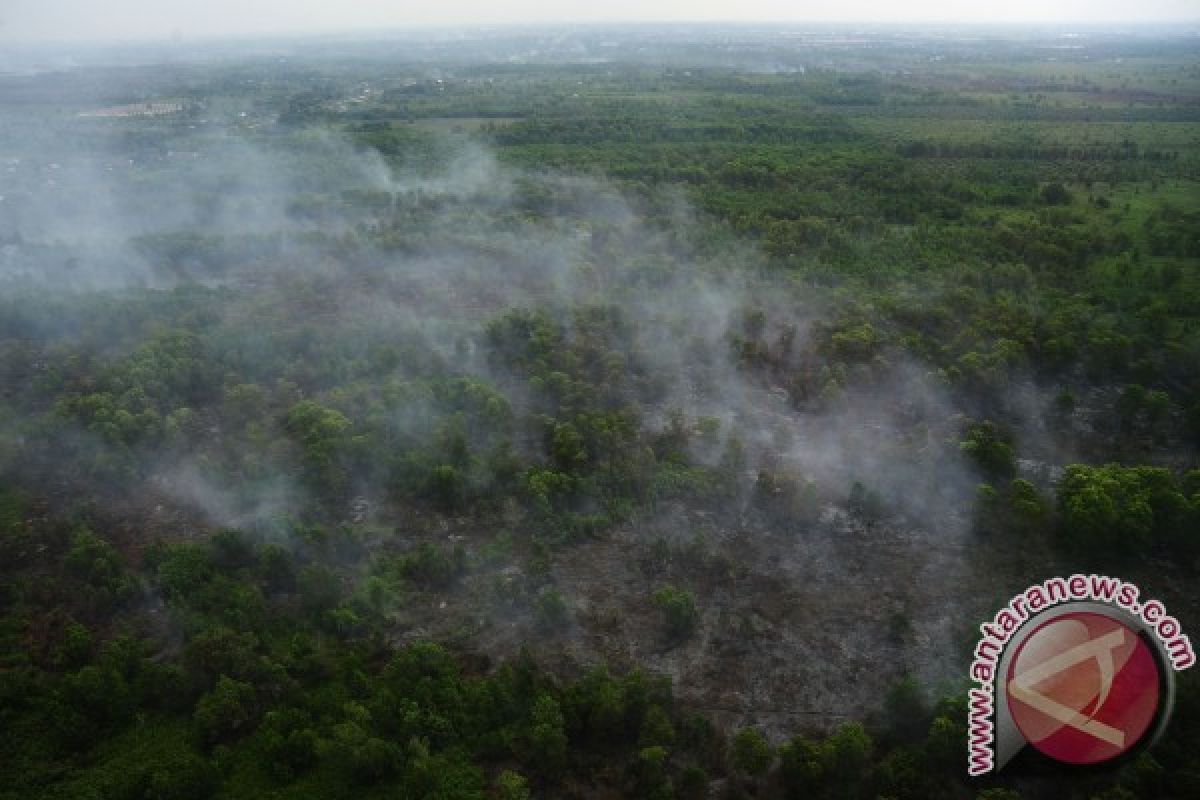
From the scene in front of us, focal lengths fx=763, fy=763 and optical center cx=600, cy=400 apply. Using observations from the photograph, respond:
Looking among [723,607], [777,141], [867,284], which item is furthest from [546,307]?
[777,141]

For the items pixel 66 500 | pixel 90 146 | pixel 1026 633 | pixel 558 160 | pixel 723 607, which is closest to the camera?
pixel 1026 633

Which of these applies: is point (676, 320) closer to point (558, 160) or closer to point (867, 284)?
point (867, 284)

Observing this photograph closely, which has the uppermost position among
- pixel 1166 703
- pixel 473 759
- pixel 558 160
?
pixel 558 160

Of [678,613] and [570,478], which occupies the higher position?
[570,478]

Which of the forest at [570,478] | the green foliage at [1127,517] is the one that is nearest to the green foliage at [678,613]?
the forest at [570,478]

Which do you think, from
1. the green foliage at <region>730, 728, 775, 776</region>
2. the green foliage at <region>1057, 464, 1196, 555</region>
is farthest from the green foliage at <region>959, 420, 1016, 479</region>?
the green foliage at <region>730, 728, 775, 776</region>

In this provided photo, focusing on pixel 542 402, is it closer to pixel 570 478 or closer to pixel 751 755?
pixel 570 478

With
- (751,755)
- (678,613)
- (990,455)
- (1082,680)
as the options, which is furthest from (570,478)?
(1082,680)

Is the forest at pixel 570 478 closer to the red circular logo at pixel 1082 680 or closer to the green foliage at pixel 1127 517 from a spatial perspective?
the green foliage at pixel 1127 517
